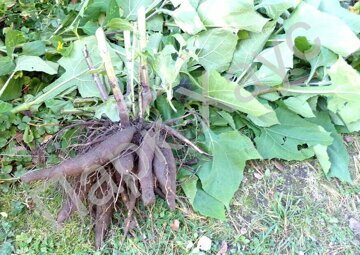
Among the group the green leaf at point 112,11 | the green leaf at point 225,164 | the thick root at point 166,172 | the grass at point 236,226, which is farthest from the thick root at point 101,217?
the green leaf at point 112,11

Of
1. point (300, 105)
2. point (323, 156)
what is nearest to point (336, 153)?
point (323, 156)

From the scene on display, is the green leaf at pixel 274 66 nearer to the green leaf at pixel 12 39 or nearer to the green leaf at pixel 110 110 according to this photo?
the green leaf at pixel 110 110

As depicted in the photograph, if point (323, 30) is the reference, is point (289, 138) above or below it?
below

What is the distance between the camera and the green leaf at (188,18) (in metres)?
1.27

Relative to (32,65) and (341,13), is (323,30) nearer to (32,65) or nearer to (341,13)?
(341,13)

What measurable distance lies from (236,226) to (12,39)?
74 cm

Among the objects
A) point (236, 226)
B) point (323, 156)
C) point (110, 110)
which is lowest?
point (236, 226)

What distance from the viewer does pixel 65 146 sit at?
1.22 metres

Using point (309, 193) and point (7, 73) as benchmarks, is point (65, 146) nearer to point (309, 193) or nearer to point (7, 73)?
point (7, 73)

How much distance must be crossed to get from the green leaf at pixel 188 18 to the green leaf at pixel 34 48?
1.19ft

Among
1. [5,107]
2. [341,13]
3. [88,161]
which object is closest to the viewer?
[88,161]

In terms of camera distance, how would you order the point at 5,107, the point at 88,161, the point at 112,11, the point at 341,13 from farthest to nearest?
1. the point at 341,13
2. the point at 112,11
3. the point at 5,107
4. the point at 88,161

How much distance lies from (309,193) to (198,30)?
0.53 m

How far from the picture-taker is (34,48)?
4.22ft
